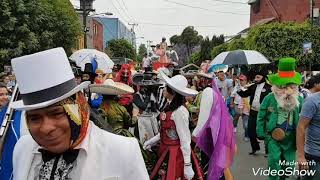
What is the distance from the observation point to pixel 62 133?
2.16 meters

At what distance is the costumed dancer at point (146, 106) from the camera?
6770 mm

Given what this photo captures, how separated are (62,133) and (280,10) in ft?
191

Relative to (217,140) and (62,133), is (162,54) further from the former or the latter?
(62,133)

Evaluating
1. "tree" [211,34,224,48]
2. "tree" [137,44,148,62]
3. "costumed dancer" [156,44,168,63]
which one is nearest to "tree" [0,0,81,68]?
"costumed dancer" [156,44,168,63]

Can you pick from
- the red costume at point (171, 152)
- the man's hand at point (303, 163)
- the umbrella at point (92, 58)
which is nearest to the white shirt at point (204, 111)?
the red costume at point (171, 152)

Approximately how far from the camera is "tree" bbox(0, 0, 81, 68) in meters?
21.1

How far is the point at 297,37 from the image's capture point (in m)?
35.9

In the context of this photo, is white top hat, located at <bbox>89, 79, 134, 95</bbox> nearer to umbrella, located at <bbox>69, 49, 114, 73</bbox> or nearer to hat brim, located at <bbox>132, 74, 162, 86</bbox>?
hat brim, located at <bbox>132, 74, 162, 86</bbox>

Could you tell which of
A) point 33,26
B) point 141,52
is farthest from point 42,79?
point 141,52

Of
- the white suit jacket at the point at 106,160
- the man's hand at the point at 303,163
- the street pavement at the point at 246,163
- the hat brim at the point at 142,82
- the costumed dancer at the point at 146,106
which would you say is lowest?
the street pavement at the point at 246,163

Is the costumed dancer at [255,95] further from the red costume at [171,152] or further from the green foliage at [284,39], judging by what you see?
the green foliage at [284,39]

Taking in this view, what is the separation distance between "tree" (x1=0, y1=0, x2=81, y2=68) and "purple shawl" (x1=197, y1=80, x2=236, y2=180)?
16.1m

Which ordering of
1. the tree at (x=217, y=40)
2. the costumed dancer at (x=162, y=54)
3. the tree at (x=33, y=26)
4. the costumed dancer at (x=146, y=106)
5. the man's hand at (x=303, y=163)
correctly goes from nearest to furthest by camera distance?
the man's hand at (x=303, y=163)
the costumed dancer at (x=146, y=106)
the costumed dancer at (x=162, y=54)
the tree at (x=33, y=26)
the tree at (x=217, y=40)

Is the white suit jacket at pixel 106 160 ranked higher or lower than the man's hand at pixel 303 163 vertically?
higher
